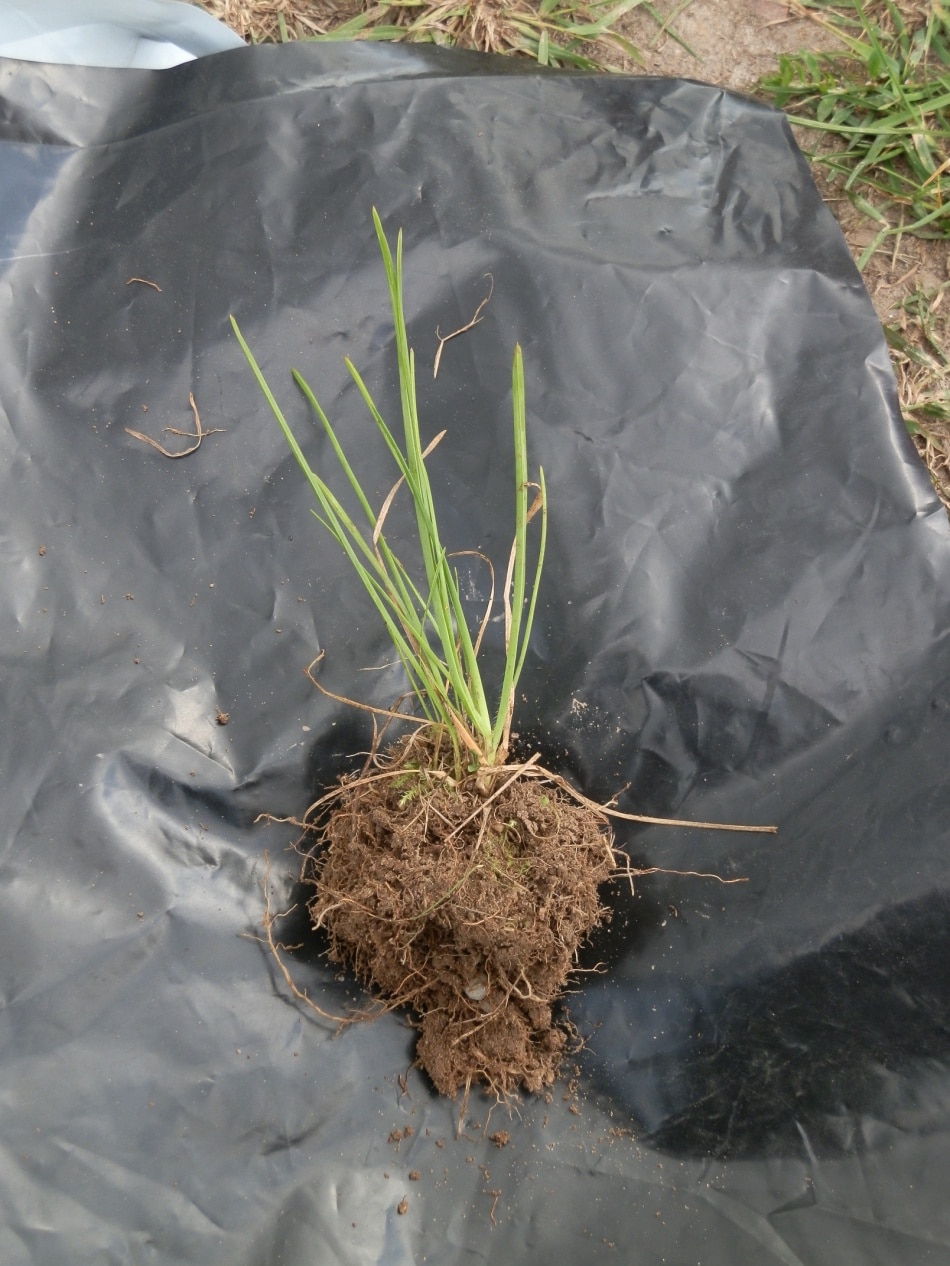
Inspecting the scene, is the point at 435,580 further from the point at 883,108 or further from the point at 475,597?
the point at 883,108

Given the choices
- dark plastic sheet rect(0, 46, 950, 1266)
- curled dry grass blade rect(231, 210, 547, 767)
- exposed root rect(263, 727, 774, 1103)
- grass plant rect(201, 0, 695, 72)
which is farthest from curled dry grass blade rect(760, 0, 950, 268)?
exposed root rect(263, 727, 774, 1103)

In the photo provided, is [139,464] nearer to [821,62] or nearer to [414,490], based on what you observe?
[414,490]

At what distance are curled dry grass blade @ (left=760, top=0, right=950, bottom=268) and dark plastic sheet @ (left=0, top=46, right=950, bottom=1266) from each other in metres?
0.34

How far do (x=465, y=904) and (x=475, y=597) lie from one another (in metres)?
0.36

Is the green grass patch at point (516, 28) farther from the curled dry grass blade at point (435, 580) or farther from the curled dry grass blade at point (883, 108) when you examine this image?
the curled dry grass blade at point (435, 580)

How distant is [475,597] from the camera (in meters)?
1.13

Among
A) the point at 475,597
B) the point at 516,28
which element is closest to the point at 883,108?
the point at 516,28

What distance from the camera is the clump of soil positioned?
3.13 feet

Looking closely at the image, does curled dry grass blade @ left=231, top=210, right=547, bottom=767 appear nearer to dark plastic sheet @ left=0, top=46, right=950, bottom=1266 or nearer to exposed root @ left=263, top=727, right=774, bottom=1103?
exposed root @ left=263, top=727, right=774, bottom=1103

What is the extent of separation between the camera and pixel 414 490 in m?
0.81

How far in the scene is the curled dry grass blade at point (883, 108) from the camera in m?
1.46

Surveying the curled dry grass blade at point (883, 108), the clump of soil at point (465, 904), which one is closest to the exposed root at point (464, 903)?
the clump of soil at point (465, 904)

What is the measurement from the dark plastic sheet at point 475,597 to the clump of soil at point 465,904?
5 cm

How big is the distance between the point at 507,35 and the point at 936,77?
2.19 ft
